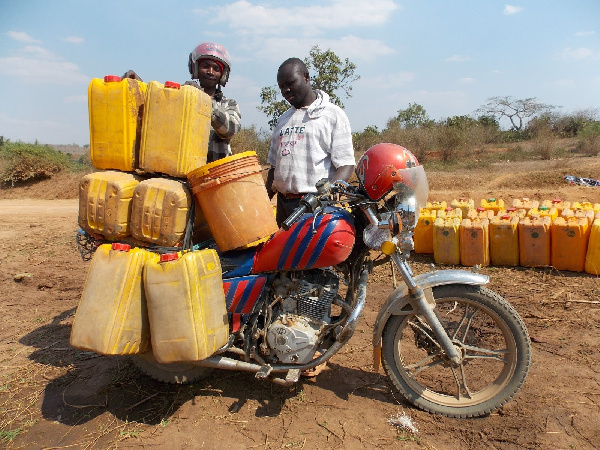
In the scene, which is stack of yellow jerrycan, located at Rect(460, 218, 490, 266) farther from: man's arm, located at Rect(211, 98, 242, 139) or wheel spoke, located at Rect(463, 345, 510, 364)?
man's arm, located at Rect(211, 98, 242, 139)

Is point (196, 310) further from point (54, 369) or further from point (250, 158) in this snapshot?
point (54, 369)

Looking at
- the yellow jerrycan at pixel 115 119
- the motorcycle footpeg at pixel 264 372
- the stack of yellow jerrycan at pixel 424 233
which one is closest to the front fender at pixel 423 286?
the motorcycle footpeg at pixel 264 372

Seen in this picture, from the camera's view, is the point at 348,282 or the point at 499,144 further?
the point at 499,144

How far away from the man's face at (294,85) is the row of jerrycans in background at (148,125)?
74cm

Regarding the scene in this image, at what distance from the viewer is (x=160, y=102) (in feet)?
8.79

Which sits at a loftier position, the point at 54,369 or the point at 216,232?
the point at 216,232

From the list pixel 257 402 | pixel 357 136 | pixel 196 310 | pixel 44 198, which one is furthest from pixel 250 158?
pixel 357 136

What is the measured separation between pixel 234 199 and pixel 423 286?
125 cm

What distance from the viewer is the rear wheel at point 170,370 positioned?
315 cm

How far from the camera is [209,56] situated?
3.39 meters

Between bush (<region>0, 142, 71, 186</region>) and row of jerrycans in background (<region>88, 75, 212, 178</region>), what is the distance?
54.1 feet

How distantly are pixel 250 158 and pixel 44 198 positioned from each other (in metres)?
15.4

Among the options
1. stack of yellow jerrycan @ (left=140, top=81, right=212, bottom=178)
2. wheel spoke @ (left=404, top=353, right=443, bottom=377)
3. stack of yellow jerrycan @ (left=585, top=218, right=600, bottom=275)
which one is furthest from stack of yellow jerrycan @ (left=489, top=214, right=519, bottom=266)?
stack of yellow jerrycan @ (left=140, top=81, right=212, bottom=178)

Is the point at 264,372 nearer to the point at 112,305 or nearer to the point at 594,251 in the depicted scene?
the point at 112,305
